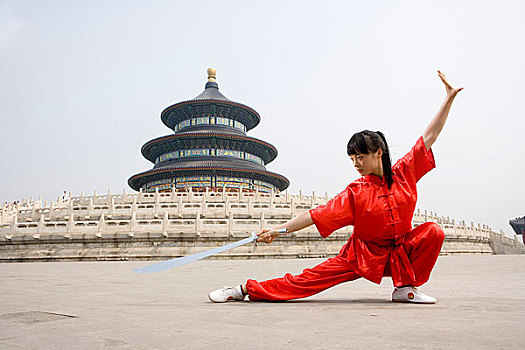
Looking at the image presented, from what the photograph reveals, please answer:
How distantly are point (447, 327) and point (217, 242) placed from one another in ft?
46.1

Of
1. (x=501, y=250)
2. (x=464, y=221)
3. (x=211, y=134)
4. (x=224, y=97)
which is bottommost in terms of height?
(x=501, y=250)

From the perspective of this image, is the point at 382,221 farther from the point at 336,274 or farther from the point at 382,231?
the point at 336,274

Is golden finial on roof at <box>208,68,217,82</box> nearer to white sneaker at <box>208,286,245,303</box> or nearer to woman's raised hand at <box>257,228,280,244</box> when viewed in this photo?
white sneaker at <box>208,286,245,303</box>

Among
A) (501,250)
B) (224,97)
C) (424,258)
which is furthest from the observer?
(224,97)

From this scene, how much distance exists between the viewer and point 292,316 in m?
2.94

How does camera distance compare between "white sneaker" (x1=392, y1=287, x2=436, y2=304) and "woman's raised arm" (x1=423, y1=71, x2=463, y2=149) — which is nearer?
"white sneaker" (x1=392, y1=287, x2=436, y2=304)

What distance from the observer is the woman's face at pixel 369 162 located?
3.66 meters

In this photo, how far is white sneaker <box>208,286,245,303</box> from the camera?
394 cm

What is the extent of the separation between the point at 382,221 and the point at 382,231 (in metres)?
0.09

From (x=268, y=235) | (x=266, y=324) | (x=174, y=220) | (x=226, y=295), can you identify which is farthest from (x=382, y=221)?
(x=174, y=220)

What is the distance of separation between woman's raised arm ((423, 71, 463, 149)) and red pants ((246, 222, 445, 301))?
76 centimetres

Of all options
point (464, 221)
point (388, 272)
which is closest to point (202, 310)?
point (388, 272)

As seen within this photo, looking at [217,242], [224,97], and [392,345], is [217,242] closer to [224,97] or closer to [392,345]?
[392,345]

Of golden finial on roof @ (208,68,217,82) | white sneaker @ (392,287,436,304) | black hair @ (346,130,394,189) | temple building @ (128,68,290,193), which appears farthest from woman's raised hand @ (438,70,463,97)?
golden finial on roof @ (208,68,217,82)
